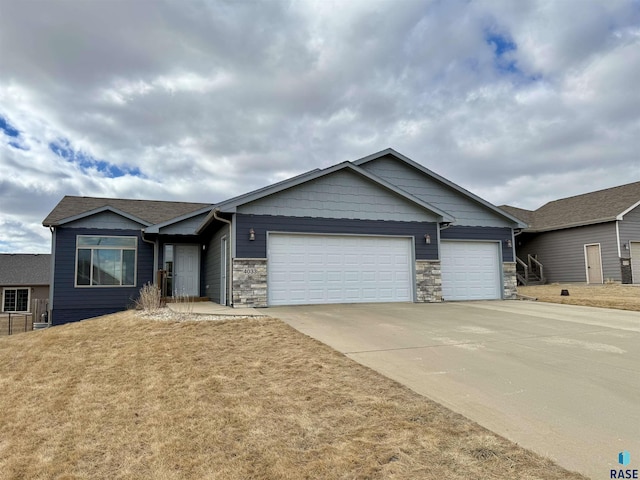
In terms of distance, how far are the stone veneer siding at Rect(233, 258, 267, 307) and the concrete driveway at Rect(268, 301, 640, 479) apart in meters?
1.40

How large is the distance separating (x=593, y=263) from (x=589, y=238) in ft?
3.99

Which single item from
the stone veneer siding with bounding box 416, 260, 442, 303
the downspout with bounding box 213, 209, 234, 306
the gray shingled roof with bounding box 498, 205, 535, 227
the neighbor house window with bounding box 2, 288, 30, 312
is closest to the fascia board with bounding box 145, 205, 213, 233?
the downspout with bounding box 213, 209, 234, 306

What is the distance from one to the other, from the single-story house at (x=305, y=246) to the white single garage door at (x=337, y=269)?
30 mm

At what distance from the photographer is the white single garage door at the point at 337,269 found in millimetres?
11297

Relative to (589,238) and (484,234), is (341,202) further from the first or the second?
(589,238)

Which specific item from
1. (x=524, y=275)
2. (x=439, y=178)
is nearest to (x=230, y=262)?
(x=439, y=178)

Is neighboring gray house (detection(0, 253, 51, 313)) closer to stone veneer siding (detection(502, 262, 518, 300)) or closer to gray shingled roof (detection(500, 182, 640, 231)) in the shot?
stone veneer siding (detection(502, 262, 518, 300))

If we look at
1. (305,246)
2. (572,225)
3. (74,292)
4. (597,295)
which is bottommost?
(597,295)

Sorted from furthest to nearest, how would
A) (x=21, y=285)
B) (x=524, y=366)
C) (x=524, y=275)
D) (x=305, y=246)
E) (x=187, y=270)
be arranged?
(x=21, y=285)
(x=524, y=275)
(x=187, y=270)
(x=305, y=246)
(x=524, y=366)

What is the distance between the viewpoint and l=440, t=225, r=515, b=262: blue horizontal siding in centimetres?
1397

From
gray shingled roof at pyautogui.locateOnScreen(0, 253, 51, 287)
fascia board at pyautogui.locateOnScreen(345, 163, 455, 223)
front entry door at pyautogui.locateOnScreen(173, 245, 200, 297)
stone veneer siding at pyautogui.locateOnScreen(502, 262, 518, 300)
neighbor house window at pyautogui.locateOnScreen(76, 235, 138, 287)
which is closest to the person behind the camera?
fascia board at pyautogui.locateOnScreen(345, 163, 455, 223)

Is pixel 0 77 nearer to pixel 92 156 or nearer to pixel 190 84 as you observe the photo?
pixel 190 84

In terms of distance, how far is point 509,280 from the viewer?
47.1ft

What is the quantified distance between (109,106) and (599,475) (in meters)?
16.2
